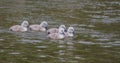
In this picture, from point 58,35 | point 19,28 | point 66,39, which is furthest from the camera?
point 19,28

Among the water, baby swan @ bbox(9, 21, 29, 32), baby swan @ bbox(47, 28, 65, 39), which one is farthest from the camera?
baby swan @ bbox(9, 21, 29, 32)

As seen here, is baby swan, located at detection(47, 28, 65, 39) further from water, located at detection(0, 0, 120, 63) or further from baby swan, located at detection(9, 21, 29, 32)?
baby swan, located at detection(9, 21, 29, 32)

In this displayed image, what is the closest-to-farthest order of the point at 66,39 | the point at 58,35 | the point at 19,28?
the point at 66,39 → the point at 58,35 → the point at 19,28

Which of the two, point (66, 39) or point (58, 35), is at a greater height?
point (58, 35)

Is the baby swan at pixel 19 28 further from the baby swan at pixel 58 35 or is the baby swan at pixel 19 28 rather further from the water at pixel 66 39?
the baby swan at pixel 58 35

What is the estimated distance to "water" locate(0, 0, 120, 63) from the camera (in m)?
16.5

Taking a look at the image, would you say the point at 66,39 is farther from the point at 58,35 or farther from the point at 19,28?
the point at 19,28

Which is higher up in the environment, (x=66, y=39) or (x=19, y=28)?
(x=19, y=28)

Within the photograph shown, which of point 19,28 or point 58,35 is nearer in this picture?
point 58,35

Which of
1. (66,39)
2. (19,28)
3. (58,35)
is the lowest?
(66,39)

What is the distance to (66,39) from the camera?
20.9m

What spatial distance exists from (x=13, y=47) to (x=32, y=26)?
514cm

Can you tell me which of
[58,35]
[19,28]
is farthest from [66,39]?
[19,28]

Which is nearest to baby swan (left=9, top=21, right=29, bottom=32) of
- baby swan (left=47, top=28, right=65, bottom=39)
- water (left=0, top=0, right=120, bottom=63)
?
water (left=0, top=0, right=120, bottom=63)
